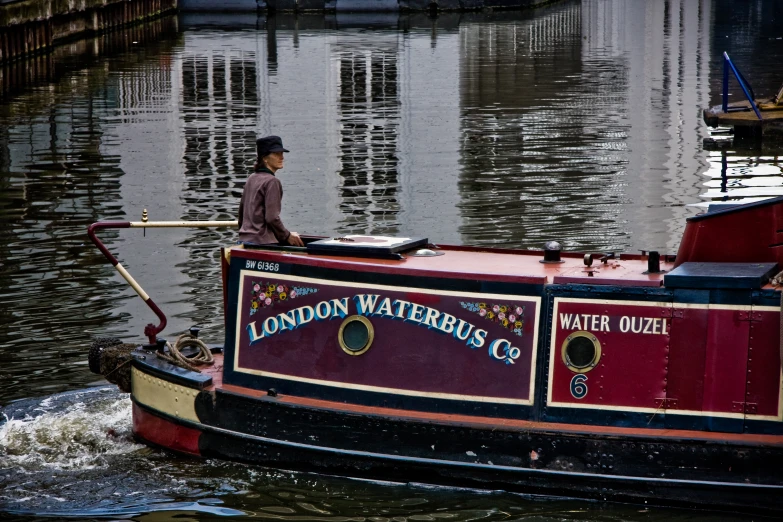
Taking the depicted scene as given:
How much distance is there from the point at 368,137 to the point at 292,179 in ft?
17.2

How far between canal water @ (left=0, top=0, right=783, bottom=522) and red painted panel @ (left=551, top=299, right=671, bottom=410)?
2.62 feet

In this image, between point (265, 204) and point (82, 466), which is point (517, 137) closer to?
point (265, 204)

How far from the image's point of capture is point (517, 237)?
17547mm

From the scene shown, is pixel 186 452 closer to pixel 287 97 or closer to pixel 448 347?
pixel 448 347

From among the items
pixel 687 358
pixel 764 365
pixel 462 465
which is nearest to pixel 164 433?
pixel 462 465

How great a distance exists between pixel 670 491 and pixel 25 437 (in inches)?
214

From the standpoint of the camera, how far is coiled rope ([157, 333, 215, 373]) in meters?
10.5

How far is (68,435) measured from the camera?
10883 mm

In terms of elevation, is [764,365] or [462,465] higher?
[764,365]

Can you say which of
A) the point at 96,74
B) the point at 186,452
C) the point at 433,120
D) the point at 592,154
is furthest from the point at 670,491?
the point at 96,74

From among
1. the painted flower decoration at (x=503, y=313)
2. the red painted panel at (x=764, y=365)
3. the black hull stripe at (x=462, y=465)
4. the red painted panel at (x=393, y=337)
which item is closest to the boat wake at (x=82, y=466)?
the black hull stripe at (x=462, y=465)

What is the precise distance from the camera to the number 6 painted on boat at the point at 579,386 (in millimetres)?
9180

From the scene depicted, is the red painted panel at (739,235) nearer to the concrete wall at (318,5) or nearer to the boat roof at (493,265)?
the boat roof at (493,265)

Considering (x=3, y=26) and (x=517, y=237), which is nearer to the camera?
(x=517, y=237)
